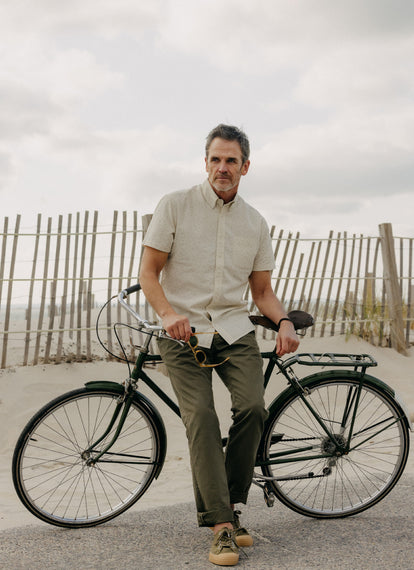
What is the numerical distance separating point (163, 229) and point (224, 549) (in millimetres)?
1427

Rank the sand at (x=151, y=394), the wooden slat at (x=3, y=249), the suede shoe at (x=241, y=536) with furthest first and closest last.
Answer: the wooden slat at (x=3, y=249) < the sand at (x=151, y=394) < the suede shoe at (x=241, y=536)

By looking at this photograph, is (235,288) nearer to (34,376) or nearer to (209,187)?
(209,187)

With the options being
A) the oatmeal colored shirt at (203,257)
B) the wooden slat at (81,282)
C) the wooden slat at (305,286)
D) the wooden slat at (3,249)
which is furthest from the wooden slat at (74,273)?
the oatmeal colored shirt at (203,257)

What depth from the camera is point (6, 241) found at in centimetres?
754

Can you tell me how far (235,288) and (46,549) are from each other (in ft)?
4.88

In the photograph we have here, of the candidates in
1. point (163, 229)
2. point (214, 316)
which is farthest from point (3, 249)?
point (214, 316)

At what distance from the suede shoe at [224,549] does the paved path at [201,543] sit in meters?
0.05

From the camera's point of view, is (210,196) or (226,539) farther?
(210,196)

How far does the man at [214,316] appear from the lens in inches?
105

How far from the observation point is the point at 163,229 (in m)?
2.89

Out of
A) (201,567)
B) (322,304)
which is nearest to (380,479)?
(201,567)

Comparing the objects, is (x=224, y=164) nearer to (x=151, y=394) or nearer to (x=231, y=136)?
(x=231, y=136)

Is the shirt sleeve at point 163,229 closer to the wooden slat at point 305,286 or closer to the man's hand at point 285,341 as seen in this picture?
the man's hand at point 285,341

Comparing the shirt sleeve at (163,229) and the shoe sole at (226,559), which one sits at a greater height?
the shirt sleeve at (163,229)
